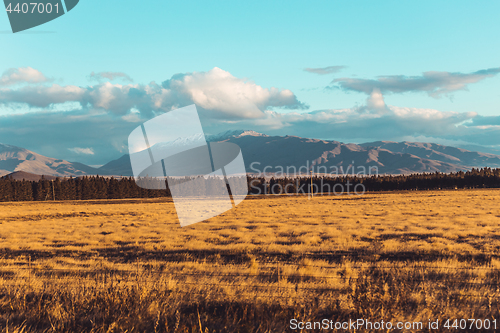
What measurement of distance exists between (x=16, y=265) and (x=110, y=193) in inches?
4486

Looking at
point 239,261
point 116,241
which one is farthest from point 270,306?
point 116,241

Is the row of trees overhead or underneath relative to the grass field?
underneath

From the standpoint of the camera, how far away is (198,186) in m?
130

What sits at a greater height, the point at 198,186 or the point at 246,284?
the point at 246,284

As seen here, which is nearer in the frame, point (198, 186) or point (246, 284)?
point (246, 284)

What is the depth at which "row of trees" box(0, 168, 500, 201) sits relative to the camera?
10994 cm

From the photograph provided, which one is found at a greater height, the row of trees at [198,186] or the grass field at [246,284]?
the grass field at [246,284]

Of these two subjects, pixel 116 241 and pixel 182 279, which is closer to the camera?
pixel 182 279

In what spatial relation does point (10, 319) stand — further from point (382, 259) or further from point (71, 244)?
point (71, 244)

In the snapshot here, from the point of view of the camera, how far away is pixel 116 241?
17641 mm

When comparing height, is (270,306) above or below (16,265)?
above

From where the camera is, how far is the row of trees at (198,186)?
361ft

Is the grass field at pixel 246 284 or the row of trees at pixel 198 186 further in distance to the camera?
the row of trees at pixel 198 186

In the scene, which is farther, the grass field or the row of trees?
the row of trees
